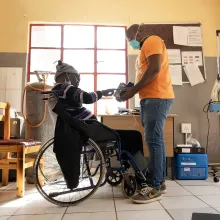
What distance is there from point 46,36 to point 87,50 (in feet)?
1.99

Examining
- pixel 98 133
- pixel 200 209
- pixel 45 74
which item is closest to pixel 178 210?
pixel 200 209

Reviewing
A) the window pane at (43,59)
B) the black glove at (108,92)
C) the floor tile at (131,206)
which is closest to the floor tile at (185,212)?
the floor tile at (131,206)

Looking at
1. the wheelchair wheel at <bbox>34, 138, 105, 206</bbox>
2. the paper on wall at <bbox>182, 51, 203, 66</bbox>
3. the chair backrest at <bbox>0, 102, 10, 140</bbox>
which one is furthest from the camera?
the paper on wall at <bbox>182, 51, 203, 66</bbox>

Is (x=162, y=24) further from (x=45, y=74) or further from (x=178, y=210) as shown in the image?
(x=178, y=210)

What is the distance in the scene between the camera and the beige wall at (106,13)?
130 inches

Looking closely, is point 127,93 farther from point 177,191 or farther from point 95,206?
point 177,191

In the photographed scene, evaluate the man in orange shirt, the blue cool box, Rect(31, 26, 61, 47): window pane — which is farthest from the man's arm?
Rect(31, 26, 61, 47): window pane

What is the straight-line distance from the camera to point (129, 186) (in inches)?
74.0

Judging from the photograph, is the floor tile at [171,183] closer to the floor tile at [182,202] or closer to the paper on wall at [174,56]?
the floor tile at [182,202]

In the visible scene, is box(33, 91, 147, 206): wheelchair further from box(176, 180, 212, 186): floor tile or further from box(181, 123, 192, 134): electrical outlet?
box(181, 123, 192, 134): electrical outlet

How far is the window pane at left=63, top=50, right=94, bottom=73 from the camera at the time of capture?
3410mm

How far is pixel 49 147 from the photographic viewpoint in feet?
5.87

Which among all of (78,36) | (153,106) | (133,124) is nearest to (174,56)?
(133,124)

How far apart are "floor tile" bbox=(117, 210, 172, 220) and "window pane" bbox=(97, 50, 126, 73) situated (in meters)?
2.23
